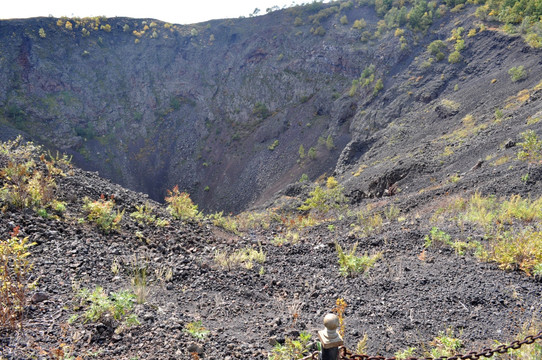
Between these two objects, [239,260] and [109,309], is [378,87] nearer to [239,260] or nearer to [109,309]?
[239,260]

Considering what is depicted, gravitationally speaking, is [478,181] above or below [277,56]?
Result: below

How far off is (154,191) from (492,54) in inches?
1149

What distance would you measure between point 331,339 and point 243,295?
100 inches

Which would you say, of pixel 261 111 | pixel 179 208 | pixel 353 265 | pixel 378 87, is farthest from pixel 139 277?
pixel 261 111

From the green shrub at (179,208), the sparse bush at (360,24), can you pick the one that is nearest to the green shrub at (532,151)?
the green shrub at (179,208)

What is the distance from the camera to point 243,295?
4.25 m

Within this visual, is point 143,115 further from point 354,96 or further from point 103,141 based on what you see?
point 354,96

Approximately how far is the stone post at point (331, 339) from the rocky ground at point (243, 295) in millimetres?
1018

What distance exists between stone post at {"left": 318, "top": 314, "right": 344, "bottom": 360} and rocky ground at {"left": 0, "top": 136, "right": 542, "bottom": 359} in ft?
3.34

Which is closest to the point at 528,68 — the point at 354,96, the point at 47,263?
the point at 354,96

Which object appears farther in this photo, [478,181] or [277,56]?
[277,56]

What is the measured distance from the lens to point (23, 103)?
2942cm

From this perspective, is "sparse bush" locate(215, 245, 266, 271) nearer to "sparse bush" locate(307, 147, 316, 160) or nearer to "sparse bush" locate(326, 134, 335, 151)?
"sparse bush" locate(307, 147, 316, 160)

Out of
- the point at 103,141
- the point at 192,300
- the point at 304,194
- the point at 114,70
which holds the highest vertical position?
the point at 114,70
